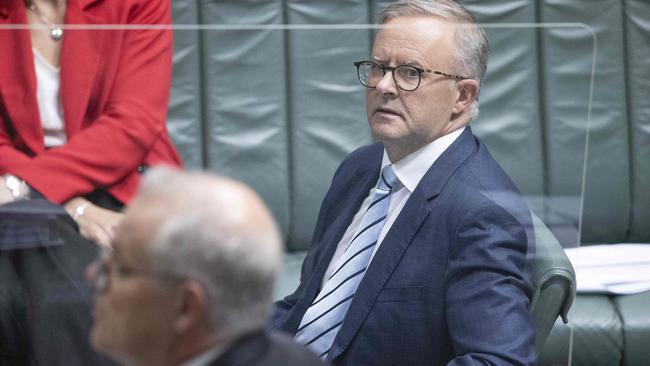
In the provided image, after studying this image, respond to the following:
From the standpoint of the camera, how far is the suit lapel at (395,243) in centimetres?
160

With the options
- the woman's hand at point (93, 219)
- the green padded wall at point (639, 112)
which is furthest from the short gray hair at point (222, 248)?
the green padded wall at point (639, 112)

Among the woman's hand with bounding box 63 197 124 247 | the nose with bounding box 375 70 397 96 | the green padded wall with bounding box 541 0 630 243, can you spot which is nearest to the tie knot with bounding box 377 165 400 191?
the nose with bounding box 375 70 397 96

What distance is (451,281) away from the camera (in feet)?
5.18

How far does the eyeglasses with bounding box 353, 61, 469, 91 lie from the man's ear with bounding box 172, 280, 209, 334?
62cm

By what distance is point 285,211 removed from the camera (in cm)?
163

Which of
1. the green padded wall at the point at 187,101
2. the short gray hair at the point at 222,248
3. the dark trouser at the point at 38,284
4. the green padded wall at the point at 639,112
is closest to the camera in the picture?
the short gray hair at the point at 222,248

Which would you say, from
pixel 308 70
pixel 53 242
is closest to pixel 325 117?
pixel 308 70

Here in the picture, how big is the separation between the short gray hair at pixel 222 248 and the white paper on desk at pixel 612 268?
68 cm

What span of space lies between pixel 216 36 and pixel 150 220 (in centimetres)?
59

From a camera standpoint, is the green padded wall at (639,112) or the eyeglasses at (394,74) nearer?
the eyeglasses at (394,74)

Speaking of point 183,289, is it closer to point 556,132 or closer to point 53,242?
point 53,242

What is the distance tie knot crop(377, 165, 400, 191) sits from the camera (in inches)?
65.4

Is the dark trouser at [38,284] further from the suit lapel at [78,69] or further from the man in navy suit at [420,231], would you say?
the man in navy suit at [420,231]

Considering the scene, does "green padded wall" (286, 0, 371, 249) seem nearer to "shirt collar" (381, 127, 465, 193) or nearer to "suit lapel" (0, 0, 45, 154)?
"shirt collar" (381, 127, 465, 193)
